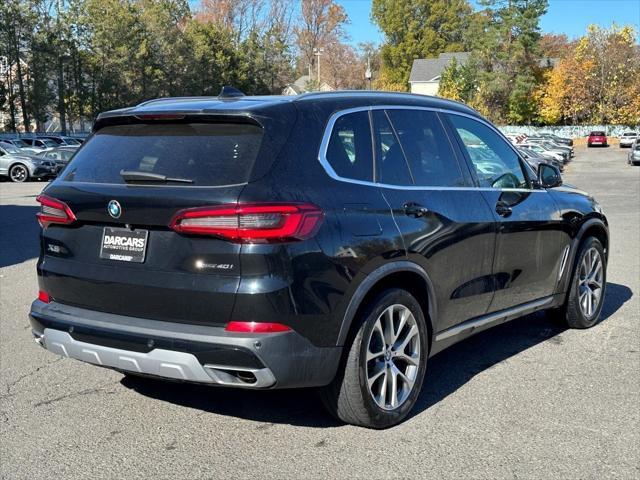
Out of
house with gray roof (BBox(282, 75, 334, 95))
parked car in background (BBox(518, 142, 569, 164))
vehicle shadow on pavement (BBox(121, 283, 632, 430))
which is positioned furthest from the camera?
house with gray roof (BBox(282, 75, 334, 95))

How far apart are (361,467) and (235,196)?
1481mm

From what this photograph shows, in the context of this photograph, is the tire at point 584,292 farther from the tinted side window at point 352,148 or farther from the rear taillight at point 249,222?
the rear taillight at point 249,222

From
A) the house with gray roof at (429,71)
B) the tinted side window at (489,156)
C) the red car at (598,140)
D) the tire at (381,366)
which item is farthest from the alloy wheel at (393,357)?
the house with gray roof at (429,71)

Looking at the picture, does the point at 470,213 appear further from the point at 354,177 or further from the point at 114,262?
the point at 114,262

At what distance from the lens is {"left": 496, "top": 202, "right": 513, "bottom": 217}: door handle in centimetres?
494

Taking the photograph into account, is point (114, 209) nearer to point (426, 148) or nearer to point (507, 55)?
point (426, 148)

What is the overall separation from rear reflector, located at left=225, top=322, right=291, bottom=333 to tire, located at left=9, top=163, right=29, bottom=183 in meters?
26.8

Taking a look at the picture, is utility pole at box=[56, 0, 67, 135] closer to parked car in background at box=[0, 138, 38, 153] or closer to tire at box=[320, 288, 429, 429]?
parked car in background at box=[0, 138, 38, 153]

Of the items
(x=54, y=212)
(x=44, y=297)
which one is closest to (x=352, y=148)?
(x=54, y=212)

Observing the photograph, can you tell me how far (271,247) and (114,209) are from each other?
0.89 m

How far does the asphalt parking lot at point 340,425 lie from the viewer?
362 cm

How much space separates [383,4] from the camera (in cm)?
9531

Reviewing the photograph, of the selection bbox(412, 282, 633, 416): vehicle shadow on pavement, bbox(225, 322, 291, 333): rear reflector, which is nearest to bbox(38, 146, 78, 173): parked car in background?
bbox(412, 282, 633, 416): vehicle shadow on pavement

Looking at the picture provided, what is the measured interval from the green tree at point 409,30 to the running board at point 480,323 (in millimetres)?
89881
